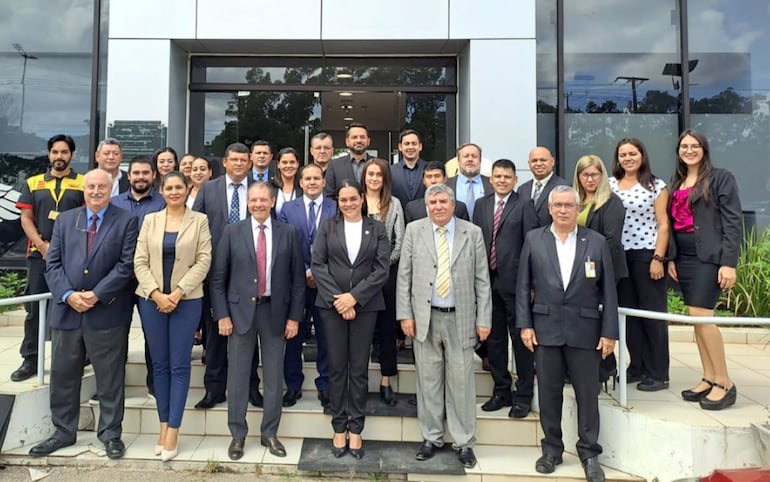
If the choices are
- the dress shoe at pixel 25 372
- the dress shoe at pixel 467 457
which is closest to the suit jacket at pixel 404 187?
the dress shoe at pixel 467 457

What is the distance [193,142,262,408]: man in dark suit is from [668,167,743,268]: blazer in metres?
3.67

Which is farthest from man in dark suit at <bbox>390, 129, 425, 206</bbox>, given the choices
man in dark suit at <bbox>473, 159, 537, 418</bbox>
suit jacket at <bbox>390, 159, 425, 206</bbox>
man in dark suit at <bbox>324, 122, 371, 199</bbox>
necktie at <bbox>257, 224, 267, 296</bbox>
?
necktie at <bbox>257, 224, 267, 296</bbox>

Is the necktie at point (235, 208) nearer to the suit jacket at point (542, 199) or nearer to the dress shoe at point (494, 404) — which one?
the suit jacket at point (542, 199)

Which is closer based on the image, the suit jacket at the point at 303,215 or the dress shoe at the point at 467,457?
the dress shoe at the point at 467,457

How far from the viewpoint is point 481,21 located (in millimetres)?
6891

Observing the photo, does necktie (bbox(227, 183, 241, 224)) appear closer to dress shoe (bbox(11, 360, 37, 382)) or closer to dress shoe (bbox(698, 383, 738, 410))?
dress shoe (bbox(11, 360, 37, 382))

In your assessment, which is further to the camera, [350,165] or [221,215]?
[350,165]

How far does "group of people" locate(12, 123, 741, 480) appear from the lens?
→ 11.8ft

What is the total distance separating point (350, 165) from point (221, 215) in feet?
4.35

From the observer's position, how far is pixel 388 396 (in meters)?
4.34

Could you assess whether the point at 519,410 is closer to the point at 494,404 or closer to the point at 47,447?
the point at 494,404

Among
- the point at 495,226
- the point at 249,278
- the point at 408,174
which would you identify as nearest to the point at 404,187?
the point at 408,174

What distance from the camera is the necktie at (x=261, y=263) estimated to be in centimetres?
379

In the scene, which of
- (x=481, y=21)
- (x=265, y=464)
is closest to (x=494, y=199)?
(x=265, y=464)
